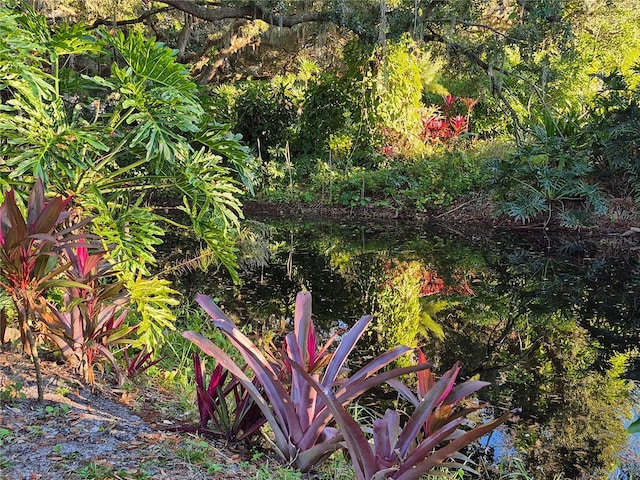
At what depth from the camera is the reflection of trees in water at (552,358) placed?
264 centimetres

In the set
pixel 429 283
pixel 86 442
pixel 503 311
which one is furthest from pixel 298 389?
pixel 429 283

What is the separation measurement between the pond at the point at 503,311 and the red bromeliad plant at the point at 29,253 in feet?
3.60

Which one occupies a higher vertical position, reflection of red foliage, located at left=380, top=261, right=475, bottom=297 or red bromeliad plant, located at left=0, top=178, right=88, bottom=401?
red bromeliad plant, located at left=0, top=178, right=88, bottom=401

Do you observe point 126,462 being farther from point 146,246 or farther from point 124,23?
point 124,23

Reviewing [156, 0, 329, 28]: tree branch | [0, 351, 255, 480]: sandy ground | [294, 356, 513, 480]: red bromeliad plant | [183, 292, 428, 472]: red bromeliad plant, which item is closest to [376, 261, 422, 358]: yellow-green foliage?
[183, 292, 428, 472]: red bromeliad plant

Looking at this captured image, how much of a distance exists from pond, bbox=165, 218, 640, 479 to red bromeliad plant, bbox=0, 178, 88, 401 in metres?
1.10

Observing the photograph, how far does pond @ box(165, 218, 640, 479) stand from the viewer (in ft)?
8.98

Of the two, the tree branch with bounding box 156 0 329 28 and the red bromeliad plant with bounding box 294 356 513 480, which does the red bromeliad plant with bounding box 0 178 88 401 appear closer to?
the red bromeliad plant with bounding box 294 356 513 480

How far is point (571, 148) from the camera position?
28.6 feet

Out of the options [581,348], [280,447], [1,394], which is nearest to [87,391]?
[1,394]

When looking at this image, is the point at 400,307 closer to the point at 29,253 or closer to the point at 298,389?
the point at 298,389

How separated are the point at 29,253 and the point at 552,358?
3.29m

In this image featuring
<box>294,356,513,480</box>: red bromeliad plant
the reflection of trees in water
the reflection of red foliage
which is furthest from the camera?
the reflection of red foliage

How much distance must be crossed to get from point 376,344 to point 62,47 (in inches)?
103
